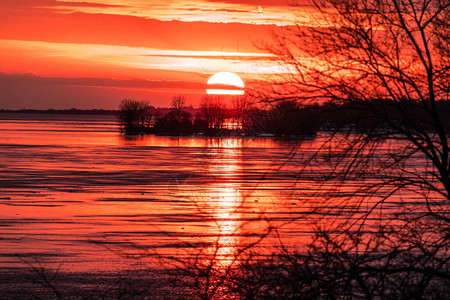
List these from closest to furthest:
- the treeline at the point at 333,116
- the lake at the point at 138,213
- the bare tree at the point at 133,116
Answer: the treeline at the point at 333,116, the lake at the point at 138,213, the bare tree at the point at 133,116

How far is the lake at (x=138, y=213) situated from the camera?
14.6m

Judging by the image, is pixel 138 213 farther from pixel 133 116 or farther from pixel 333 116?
pixel 133 116

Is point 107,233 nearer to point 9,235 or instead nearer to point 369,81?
point 9,235

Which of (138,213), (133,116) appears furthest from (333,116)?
(133,116)

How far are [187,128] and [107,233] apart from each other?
89029 mm

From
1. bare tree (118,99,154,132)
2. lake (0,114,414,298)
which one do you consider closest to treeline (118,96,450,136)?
lake (0,114,414,298)

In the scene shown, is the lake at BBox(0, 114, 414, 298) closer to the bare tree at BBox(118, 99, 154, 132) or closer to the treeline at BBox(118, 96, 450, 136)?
the treeline at BBox(118, 96, 450, 136)

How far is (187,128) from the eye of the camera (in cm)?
10631

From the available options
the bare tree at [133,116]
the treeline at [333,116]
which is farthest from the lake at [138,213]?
the bare tree at [133,116]

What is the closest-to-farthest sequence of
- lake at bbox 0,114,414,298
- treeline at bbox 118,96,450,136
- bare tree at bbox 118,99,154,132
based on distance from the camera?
treeline at bbox 118,96,450,136 → lake at bbox 0,114,414,298 → bare tree at bbox 118,99,154,132

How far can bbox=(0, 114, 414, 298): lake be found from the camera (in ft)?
47.9

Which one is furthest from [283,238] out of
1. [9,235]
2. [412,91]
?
[412,91]

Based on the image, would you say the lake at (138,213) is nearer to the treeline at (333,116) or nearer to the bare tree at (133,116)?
the treeline at (333,116)

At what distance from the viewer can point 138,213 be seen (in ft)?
68.7
